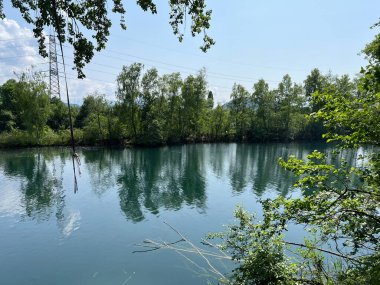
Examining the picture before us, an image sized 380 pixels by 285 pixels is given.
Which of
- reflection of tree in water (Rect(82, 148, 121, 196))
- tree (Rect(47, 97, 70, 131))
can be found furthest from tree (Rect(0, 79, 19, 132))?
reflection of tree in water (Rect(82, 148, 121, 196))

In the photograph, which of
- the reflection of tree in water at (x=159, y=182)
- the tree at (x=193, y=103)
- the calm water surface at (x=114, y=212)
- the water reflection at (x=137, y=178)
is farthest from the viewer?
the tree at (x=193, y=103)

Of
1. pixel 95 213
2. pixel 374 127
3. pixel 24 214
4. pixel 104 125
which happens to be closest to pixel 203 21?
pixel 374 127

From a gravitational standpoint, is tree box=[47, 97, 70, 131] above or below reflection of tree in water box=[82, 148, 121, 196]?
above

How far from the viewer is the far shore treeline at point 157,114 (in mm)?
55781

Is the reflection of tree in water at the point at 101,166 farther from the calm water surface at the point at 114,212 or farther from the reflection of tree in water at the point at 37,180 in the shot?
the reflection of tree in water at the point at 37,180

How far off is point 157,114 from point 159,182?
3391 cm

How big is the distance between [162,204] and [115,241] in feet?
22.2

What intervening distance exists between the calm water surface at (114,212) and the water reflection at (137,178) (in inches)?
3.4

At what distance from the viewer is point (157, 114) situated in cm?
6184

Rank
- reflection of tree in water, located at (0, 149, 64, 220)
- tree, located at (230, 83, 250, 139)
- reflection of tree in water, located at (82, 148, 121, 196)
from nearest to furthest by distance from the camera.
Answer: reflection of tree in water, located at (0, 149, 64, 220), reflection of tree in water, located at (82, 148, 121, 196), tree, located at (230, 83, 250, 139)

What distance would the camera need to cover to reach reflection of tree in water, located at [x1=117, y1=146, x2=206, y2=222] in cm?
2221

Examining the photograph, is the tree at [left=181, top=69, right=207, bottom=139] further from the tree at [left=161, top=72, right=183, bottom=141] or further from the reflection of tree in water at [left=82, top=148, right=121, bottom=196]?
the reflection of tree in water at [left=82, top=148, right=121, bottom=196]

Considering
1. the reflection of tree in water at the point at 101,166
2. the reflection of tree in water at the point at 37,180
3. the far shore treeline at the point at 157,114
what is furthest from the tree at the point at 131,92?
the reflection of tree in water at the point at 37,180

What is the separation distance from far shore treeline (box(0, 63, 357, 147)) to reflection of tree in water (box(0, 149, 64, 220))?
10.7m
